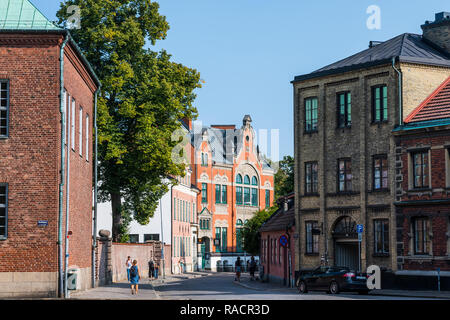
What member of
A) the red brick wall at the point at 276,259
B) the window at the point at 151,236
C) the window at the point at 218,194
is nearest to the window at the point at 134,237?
the window at the point at 151,236

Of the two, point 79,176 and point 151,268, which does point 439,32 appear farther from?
point 151,268

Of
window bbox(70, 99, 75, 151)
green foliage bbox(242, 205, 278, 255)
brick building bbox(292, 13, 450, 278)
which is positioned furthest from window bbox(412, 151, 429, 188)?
green foliage bbox(242, 205, 278, 255)

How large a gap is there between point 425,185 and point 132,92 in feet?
58.1

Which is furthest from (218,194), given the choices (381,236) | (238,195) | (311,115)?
(381,236)

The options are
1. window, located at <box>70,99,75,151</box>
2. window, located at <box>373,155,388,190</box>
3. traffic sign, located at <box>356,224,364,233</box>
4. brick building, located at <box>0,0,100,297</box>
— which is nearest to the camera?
brick building, located at <box>0,0,100,297</box>

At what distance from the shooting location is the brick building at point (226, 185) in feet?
344

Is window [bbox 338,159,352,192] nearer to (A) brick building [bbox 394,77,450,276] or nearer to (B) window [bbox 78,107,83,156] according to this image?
(A) brick building [bbox 394,77,450,276]

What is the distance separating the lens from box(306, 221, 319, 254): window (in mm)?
49800

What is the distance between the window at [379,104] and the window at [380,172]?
2.12 metres

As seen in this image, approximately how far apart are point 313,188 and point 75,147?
58.3 ft

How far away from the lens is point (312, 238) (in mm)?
50281

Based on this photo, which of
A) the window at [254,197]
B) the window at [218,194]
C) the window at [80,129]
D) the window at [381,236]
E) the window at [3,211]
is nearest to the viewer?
the window at [3,211]

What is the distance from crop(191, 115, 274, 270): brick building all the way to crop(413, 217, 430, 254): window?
5955cm

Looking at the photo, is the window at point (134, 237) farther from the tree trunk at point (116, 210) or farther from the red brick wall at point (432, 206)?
the red brick wall at point (432, 206)
